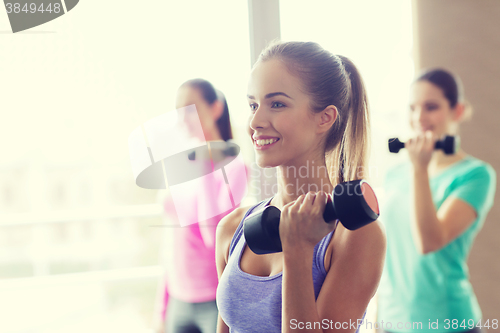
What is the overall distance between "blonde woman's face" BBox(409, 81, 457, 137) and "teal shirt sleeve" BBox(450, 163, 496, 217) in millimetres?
190

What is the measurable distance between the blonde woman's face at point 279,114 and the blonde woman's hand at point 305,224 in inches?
5.8

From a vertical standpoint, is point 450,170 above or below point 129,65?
below

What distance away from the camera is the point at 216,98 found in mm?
1158

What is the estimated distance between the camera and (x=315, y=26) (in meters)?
1.23

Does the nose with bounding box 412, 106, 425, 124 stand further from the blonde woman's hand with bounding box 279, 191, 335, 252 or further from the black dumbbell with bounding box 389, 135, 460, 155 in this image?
the blonde woman's hand with bounding box 279, 191, 335, 252

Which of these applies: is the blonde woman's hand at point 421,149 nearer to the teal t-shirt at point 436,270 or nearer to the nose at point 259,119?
the teal t-shirt at point 436,270

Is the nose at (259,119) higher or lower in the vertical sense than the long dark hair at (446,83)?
higher

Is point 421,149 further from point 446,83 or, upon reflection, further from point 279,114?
point 279,114

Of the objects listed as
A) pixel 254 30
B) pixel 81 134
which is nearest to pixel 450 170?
pixel 254 30

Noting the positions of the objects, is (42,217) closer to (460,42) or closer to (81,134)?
(81,134)

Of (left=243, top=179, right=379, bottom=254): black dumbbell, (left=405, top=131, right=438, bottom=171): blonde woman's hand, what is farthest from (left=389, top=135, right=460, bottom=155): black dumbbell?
(left=243, top=179, right=379, bottom=254): black dumbbell

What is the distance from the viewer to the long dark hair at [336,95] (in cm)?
69

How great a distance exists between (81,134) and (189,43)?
2.31 feet

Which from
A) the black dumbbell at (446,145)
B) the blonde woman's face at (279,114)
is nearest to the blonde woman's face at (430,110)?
the black dumbbell at (446,145)
